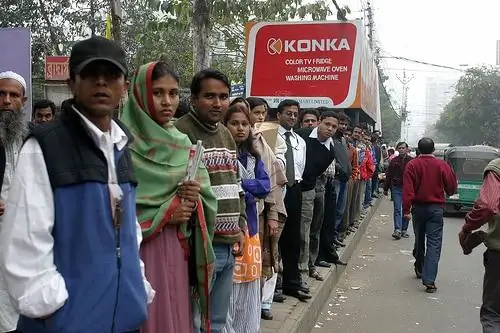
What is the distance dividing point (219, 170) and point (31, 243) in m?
1.49

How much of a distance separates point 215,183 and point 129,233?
111 centimetres

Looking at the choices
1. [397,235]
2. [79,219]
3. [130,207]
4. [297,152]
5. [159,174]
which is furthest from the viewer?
[397,235]

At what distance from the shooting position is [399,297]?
24.2 feet

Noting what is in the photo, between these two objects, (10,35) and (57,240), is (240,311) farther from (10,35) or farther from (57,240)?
(10,35)

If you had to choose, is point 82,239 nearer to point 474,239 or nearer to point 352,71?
point 474,239

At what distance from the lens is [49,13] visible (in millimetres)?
15656

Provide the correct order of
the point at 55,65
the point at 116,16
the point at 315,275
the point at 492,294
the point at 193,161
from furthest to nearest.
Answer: the point at 55,65
the point at 315,275
the point at 116,16
the point at 492,294
the point at 193,161

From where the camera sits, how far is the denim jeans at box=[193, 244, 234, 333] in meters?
3.23

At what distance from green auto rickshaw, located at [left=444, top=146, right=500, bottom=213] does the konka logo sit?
7726mm

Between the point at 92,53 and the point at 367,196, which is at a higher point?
the point at 92,53

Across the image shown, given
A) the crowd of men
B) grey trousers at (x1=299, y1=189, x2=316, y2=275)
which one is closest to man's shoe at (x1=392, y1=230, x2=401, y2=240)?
grey trousers at (x1=299, y1=189, x2=316, y2=275)

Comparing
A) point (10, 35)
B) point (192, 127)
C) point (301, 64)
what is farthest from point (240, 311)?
point (301, 64)

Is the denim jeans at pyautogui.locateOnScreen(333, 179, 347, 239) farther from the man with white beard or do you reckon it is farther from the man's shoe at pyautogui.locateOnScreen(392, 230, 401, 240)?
the man with white beard

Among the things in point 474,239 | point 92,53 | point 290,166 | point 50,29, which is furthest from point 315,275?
point 50,29
